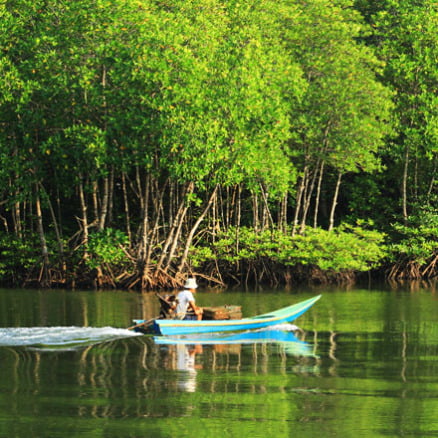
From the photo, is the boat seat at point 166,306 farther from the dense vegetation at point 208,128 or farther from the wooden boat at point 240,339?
the dense vegetation at point 208,128

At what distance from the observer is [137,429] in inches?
406

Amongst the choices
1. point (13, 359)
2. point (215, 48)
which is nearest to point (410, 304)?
point (215, 48)

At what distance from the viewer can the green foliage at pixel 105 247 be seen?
2913cm

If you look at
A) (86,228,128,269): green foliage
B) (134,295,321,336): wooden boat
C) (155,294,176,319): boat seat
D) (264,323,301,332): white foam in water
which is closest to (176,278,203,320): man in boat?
(155,294,176,319): boat seat

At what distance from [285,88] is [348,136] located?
9.31 feet

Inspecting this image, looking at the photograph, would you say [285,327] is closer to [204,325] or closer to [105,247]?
[204,325]

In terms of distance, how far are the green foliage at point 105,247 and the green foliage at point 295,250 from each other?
3079 mm

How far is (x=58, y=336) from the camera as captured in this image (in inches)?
697

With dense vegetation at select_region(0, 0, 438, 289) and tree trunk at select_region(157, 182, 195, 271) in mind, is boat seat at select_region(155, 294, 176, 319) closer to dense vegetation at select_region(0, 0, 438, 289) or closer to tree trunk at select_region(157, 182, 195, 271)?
dense vegetation at select_region(0, 0, 438, 289)

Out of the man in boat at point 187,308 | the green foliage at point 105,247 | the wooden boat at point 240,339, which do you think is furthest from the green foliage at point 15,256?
the wooden boat at point 240,339

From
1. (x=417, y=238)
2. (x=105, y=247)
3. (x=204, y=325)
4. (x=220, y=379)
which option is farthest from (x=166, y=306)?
(x=417, y=238)

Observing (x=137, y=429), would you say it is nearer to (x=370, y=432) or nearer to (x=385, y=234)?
(x=370, y=432)

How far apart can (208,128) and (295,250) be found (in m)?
5.42

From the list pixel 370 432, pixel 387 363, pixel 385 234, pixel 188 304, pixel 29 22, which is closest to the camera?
pixel 370 432
